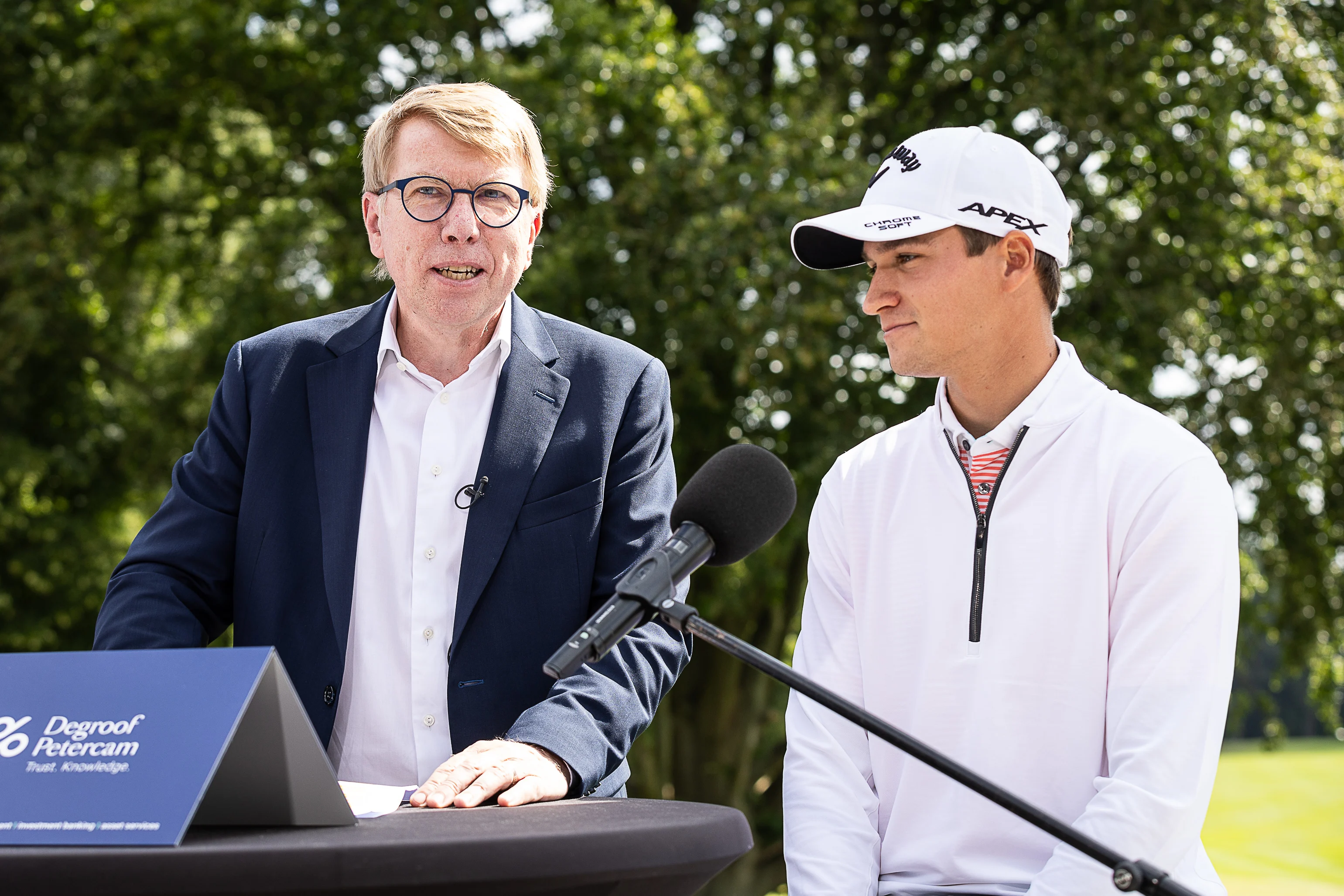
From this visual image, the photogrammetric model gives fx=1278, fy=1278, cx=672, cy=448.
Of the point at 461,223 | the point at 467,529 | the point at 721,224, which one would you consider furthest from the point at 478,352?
the point at 721,224

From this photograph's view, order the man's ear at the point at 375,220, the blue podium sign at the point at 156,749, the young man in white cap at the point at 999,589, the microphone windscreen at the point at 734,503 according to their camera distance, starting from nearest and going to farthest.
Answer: the blue podium sign at the point at 156,749, the microphone windscreen at the point at 734,503, the young man in white cap at the point at 999,589, the man's ear at the point at 375,220

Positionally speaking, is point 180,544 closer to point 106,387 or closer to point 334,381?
point 334,381

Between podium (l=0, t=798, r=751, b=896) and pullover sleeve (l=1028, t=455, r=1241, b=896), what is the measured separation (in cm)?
76

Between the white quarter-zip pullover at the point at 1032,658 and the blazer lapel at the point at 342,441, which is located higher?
the blazer lapel at the point at 342,441

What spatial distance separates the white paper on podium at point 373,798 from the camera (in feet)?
6.58

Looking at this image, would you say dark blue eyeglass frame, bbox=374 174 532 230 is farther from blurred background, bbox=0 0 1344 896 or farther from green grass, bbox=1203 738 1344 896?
green grass, bbox=1203 738 1344 896

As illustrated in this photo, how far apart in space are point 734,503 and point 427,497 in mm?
1074

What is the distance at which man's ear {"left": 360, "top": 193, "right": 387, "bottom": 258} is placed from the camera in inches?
113

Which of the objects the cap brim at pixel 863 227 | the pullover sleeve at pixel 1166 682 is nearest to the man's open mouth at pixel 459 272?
the cap brim at pixel 863 227

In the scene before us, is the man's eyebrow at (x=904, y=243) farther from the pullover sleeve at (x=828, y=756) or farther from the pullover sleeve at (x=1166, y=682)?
the pullover sleeve at (x=1166, y=682)

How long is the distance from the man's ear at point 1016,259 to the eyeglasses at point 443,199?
41.1 inches

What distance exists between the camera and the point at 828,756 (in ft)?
8.56

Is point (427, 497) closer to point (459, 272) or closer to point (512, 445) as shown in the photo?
point (512, 445)

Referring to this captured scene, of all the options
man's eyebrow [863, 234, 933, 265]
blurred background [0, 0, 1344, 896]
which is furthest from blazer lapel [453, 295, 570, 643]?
blurred background [0, 0, 1344, 896]
